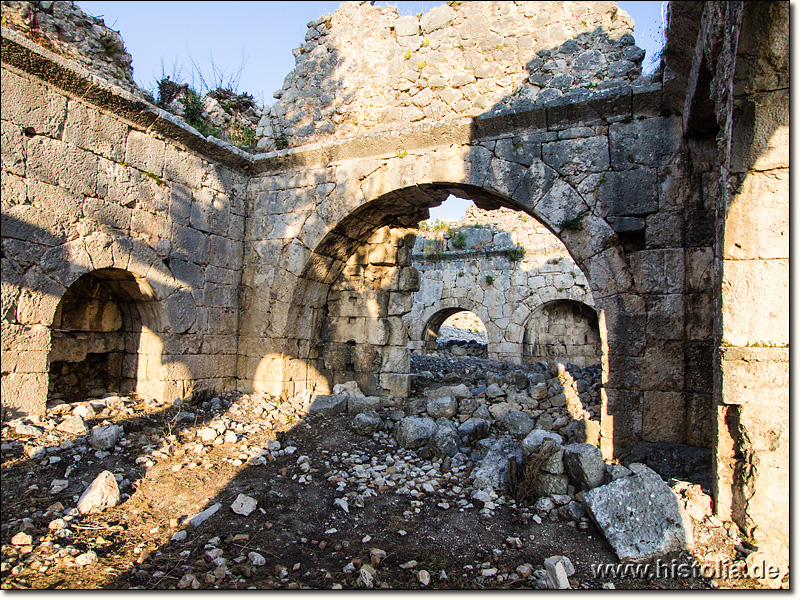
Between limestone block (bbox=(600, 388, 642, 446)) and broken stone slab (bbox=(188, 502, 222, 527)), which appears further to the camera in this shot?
limestone block (bbox=(600, 388, 642, 446))

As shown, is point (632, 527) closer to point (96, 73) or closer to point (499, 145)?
point (499, 145)

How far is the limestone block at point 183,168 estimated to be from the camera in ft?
17.3

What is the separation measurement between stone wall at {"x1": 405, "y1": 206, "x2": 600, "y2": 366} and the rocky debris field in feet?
20.6

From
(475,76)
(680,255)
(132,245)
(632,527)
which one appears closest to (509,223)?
(475,76)

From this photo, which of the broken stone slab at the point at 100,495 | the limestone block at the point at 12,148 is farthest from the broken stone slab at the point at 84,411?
the limestone block at the point at 12,148

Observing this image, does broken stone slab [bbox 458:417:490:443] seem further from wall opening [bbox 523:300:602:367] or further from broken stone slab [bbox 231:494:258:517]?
wall opening [bbox 523:300:602:367]

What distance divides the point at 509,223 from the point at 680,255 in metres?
7.58

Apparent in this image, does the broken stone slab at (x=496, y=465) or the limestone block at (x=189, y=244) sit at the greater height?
the limestone block at (x=189, y=244)

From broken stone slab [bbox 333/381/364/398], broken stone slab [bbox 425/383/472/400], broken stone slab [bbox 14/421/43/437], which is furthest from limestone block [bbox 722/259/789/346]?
broken stone slab [bbox 14/421/43/437]

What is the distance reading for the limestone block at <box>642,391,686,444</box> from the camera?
401cm

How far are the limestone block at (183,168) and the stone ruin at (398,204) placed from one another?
30 millimetres

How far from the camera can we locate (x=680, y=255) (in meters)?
4.11

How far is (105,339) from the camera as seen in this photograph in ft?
17.4

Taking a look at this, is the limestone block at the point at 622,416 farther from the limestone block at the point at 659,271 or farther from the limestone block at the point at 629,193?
the limestone block at the point at 629,193
